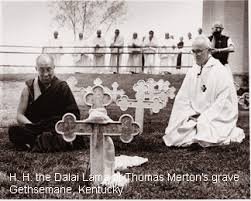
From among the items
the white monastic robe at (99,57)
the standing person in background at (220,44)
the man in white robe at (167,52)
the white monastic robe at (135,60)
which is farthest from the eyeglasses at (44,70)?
the standing person in background at (220,44)

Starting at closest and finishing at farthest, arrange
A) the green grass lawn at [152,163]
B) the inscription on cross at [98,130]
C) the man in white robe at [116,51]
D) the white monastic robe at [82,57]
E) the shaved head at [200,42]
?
the inscription on cross at [98,130], the green grass lawn at [152,163], the shaved head at [200,42], the man in white robe at [116,51], the white monastic robe at [82,57]

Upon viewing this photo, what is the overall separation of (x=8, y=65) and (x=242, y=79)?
2.24 meters

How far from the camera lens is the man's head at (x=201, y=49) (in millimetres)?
5242

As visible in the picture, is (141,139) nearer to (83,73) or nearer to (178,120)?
(178,120)

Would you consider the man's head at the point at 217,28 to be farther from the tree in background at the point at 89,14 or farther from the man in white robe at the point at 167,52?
the tree in background at the point at 89,14

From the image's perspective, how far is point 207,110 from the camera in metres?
5.36

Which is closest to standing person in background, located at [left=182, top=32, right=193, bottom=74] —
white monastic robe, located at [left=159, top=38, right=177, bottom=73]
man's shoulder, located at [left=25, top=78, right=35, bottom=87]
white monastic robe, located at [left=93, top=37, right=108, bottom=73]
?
white monastic robe, located at [left=159, top=38, right=177, bottom=73]

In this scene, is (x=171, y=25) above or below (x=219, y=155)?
above

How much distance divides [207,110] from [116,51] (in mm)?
1410

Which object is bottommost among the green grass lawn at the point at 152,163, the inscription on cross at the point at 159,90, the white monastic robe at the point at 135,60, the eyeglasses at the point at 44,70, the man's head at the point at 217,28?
the green grass lawn at the point at 152,163

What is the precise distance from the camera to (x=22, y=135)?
4.98 m

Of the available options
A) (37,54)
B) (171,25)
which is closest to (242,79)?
(171,25)

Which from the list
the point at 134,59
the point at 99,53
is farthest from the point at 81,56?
the point at 134,59

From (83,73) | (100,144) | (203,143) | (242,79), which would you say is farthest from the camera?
(83,73)
